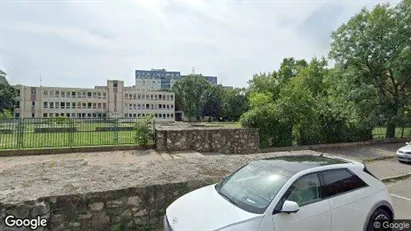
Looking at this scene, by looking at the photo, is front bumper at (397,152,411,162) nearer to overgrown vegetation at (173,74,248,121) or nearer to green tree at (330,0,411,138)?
green tree at (330,0,411,138)

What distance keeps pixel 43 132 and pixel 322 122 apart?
554 inches

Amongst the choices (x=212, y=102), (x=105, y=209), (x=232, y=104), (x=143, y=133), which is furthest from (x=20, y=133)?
(x=212, y=102)

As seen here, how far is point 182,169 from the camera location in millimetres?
5449

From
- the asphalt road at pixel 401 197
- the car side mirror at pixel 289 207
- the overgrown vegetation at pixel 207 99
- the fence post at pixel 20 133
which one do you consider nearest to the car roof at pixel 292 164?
the car side mirror at pixel 289 207

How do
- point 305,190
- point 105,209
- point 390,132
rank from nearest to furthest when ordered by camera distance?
1. point 305,190
2. point 105,209
3. point 390,132

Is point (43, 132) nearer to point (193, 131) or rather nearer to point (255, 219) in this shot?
point (193, 131)

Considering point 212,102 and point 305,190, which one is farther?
point 212,102

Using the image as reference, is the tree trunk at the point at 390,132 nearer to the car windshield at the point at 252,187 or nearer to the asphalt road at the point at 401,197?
the asphalt road at the point at 401,197

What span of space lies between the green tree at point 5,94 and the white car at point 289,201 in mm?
68270

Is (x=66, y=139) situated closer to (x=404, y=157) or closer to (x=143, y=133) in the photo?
(x=143, y=133)

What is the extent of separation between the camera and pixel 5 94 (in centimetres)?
5944

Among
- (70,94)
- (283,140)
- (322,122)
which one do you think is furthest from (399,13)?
(70,94)

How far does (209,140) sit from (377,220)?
8.62 m

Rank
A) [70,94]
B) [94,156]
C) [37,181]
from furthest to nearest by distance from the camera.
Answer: [70,94], [94,156], [37,181]
